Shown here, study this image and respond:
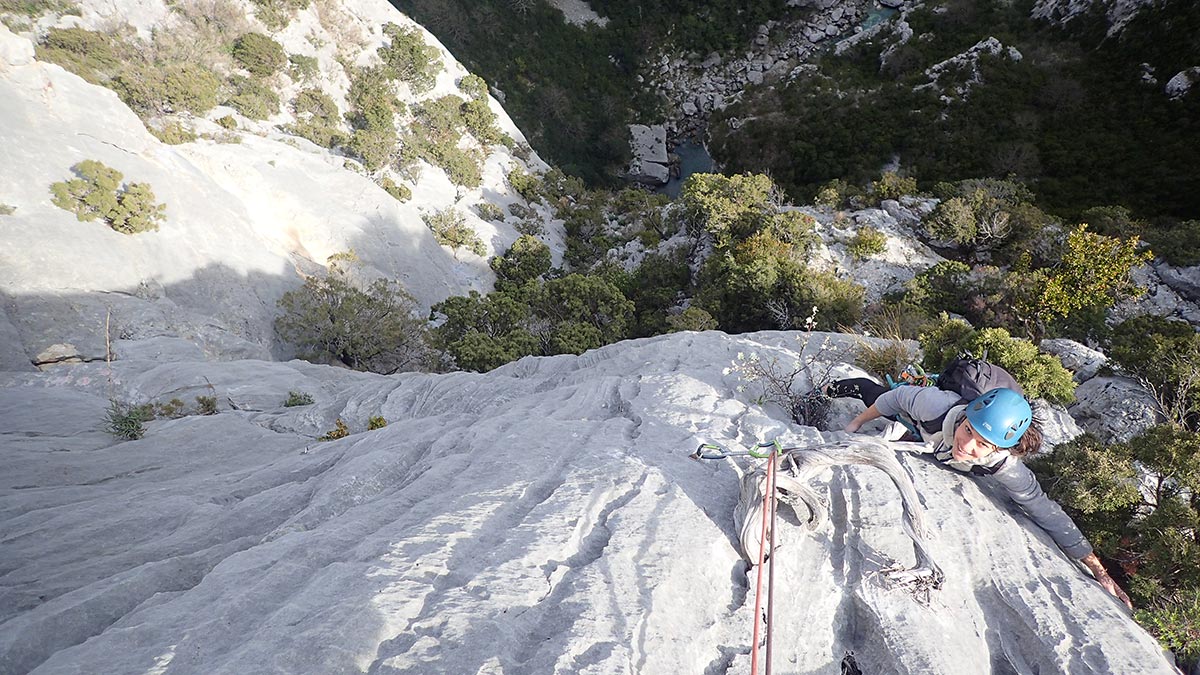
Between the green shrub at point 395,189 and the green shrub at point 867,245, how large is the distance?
22616 mm

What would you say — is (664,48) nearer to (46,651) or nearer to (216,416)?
(216,416)

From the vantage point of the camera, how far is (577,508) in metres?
4.61

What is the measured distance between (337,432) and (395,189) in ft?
69.6

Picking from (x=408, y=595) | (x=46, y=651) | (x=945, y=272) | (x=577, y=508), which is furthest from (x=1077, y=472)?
(x=945, y=272)

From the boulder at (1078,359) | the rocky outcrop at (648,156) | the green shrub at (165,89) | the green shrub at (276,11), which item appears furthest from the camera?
the rocky outcrop at (648,156)

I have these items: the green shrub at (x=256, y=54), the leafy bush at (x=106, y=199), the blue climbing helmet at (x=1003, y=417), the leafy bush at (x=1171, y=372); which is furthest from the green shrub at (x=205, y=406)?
the green shrub at (x=256, y=54)

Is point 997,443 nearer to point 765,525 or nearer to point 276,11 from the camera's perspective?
point 765,525

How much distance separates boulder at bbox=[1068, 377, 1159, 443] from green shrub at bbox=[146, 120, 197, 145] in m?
29.0

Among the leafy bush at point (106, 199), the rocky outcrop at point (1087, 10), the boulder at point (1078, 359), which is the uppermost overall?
the rocky outcrop at point (1087, 10)

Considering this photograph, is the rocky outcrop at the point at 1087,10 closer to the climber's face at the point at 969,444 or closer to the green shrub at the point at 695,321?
the green shrub at the point at 695,321

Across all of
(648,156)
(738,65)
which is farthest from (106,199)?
(738,65)

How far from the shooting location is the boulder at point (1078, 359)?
890 centimetres

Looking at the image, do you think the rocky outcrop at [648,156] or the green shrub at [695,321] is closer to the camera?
the green shrub at [695,321]

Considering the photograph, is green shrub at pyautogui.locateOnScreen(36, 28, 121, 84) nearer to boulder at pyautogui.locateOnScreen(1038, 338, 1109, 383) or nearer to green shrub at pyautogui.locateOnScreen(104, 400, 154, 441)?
green shrub at pyautogui.locateOnScreen(104, 400, 154, 441)
